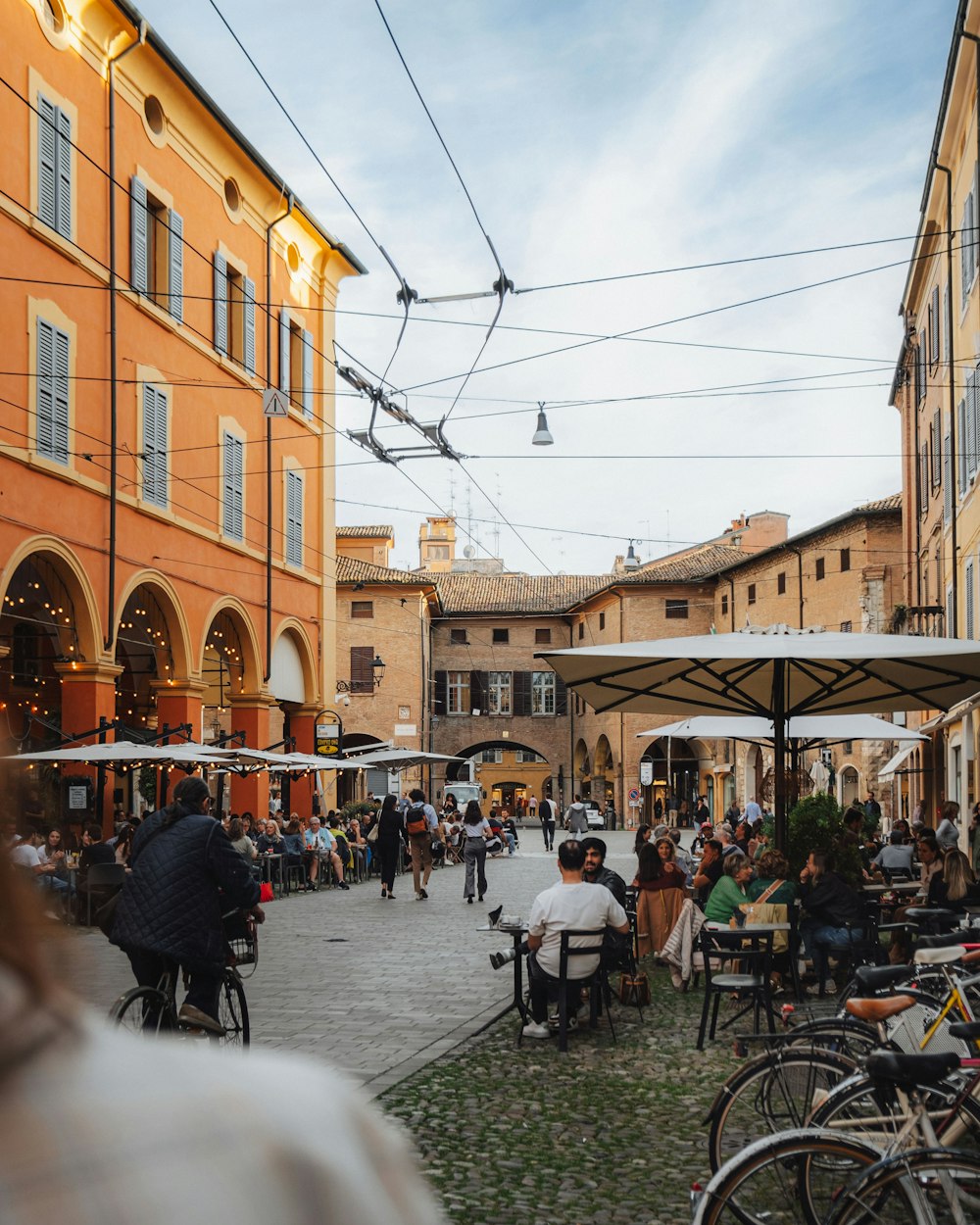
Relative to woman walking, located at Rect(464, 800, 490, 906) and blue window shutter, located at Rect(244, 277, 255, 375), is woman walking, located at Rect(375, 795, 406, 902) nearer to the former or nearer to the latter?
woman walking, located at Rect(464, 800, 490, 906)

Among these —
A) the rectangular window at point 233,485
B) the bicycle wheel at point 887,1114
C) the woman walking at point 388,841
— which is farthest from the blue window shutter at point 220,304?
the bicycle wheel at point 887,1114

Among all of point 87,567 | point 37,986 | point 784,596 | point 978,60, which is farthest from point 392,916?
point 784,596

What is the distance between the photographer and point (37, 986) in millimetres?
825

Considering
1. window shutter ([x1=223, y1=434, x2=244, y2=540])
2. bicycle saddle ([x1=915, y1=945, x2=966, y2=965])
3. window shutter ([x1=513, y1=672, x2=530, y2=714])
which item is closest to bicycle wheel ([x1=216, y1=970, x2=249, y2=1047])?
bicycle saddle ([x1=915, y1=945, x2=966, y2=965])

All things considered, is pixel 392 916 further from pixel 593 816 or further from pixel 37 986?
pixel 593 816

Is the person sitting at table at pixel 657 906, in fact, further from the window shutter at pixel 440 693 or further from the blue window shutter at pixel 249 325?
the window shutter at pixel 440 693

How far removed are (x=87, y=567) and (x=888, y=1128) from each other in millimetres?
18861

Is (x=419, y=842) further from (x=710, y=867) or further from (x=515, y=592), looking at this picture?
(x=515, y=592)

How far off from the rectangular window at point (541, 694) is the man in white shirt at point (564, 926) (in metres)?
62.5

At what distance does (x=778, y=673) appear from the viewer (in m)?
12.0

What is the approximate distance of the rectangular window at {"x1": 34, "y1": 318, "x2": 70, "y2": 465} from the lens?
20812 millimetres

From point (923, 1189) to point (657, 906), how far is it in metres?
9.81

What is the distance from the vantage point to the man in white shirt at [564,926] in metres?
10.0

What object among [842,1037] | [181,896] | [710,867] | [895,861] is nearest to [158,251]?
[710,867]
